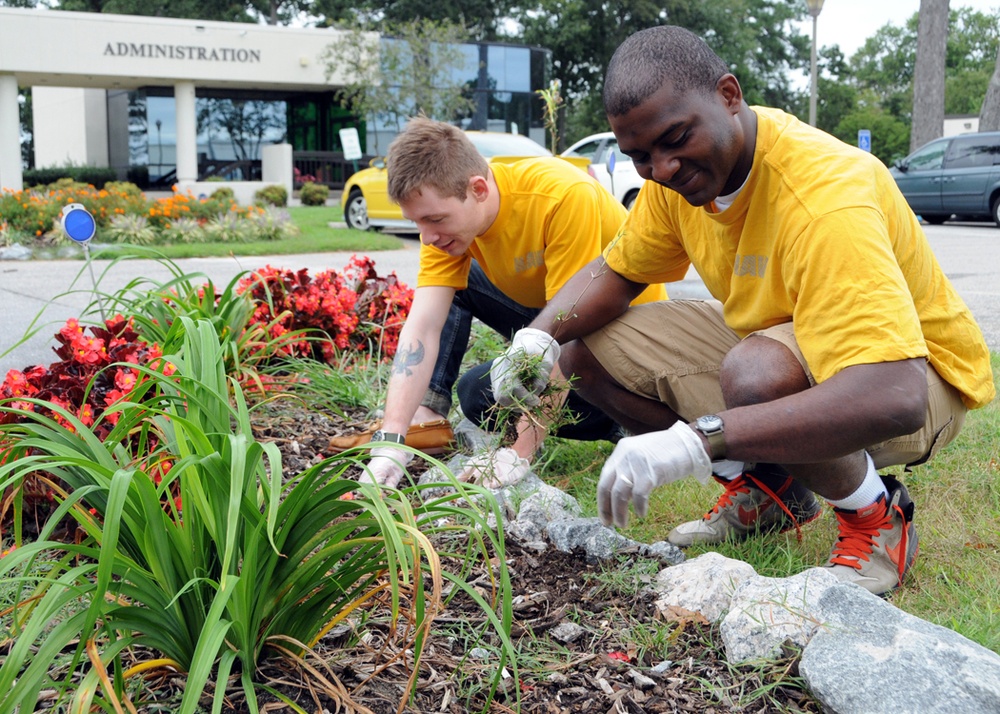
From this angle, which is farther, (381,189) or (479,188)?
(381,189)

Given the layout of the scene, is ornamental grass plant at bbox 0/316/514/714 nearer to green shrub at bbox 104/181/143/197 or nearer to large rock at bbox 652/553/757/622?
large rock at bbox 652/553/757/622

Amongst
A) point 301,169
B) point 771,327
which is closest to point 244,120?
point 301,169

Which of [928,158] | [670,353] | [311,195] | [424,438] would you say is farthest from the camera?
[311,195]

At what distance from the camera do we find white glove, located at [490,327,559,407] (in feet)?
8.16

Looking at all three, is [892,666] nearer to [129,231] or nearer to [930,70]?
[129,231]

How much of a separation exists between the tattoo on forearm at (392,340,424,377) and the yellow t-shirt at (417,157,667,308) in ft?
0.87

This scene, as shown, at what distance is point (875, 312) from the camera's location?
183 cm

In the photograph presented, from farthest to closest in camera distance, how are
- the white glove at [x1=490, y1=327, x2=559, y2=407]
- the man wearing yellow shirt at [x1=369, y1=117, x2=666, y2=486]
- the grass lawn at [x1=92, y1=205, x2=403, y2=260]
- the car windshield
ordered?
the car windshield, the grass lawn at [x1=92, y1=205, x2=403, y2=260], the man wearing yellow shirt at [x1=369, y1=117, x2=666, y2=486], the white glove at [x1=490, y1=327, x2=559, y2=407]

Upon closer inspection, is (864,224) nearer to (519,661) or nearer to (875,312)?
(875,312)

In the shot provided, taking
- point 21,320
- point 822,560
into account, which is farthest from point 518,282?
point 21,320

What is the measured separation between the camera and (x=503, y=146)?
40.0ft

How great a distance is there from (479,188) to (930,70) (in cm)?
2055

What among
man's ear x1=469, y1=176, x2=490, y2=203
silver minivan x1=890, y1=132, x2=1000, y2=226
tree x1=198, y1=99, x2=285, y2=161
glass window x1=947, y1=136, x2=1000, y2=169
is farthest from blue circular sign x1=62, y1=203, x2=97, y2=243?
tree x1=198, y1=99, x2=285, y2=161

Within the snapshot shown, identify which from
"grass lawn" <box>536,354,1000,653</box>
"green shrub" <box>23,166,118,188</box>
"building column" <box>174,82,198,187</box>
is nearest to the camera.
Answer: "grass lawn" <box>536,354,1000,653</box>
